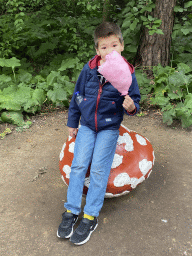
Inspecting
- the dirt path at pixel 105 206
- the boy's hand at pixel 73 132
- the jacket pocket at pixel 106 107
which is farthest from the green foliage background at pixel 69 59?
the jacket pocket at pixel 106 107

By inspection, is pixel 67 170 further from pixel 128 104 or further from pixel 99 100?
pixel 128 104

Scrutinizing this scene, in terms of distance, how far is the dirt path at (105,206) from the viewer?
7.93ft

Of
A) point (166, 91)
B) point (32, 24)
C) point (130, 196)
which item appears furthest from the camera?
point (32, 24)

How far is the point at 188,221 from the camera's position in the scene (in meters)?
2.65

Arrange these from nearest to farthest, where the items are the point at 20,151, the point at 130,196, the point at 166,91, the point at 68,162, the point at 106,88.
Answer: the point at 106,88 < the point at 68,162 < the point at 130,196 < the point at 20,151 < the point at 166,91

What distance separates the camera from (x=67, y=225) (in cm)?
251

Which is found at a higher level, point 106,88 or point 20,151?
point 106,88

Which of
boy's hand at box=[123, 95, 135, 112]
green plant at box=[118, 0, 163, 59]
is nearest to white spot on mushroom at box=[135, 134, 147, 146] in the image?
boy's hand at box=[123, 95, 135, 112]

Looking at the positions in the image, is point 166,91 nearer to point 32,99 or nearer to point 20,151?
A: point 32,99

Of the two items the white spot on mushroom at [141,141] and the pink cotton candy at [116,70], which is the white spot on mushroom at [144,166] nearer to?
the white spot on mushroom at [141,141]

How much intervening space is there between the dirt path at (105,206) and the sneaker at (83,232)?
0.19 feet

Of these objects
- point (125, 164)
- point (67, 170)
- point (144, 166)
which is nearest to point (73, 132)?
point (67, 170)

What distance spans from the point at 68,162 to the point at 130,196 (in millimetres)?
834

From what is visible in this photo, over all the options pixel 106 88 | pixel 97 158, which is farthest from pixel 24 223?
pixel 106 88
